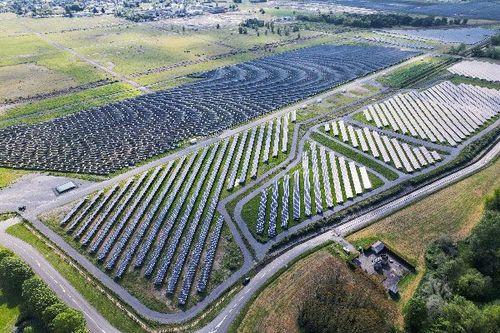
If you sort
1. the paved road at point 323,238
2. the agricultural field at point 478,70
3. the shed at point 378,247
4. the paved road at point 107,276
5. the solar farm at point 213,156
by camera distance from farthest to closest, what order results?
the agricultural field at point 478,70
the shed at point 378,247
the solar farm at point 213,156
the paved road at point 107,276
the paved road at point 323,238

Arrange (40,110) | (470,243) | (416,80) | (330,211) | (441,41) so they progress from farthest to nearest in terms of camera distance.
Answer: (441,41), (416,80), (40,110), (330,211), (470,243)

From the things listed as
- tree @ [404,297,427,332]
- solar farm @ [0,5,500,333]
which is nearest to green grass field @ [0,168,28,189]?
solar farm @ [0,5,500,333]

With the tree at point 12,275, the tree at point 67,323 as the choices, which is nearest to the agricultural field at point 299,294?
the tree at point 67,323

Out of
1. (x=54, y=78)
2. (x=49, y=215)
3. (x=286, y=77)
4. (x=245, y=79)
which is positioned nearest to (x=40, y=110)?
(x=54, y=78)

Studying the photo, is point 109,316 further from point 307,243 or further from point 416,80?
point 416,80

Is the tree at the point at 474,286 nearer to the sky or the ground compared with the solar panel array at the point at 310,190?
nearer to the sky

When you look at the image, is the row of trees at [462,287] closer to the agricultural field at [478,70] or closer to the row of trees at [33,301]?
the row of trees at [33,301]
